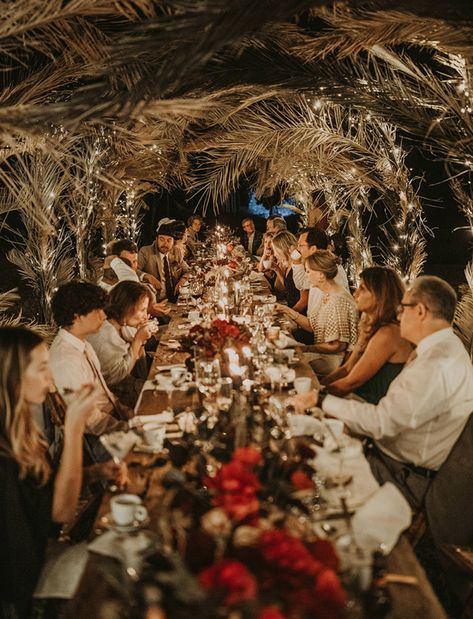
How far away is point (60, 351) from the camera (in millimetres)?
3732

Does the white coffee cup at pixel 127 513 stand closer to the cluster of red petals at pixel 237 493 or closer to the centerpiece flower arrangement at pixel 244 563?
the centerpiece flower arrangement at pixel 244 563

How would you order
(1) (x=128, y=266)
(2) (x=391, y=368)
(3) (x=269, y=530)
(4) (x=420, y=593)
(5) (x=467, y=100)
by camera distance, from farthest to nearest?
(1) (x=128, y=266), (2) (x=391, y=368), (5) (x=467, y=100), (4) (x=420, y=593), (3) (x=269, y=530)

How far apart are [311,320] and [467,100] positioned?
275cm

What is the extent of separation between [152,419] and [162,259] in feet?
20.5

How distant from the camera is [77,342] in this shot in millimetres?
3812

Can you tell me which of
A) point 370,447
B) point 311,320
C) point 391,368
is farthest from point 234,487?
point 311,320

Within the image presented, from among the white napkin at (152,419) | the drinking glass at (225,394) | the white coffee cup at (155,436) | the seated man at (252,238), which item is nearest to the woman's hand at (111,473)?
the white coffee cup at (155,436)

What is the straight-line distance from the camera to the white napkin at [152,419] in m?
3.31

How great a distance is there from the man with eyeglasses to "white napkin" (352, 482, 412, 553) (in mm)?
1150

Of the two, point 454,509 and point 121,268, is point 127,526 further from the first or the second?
point 121,268

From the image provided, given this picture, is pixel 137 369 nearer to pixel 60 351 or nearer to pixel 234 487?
pixel 60 351

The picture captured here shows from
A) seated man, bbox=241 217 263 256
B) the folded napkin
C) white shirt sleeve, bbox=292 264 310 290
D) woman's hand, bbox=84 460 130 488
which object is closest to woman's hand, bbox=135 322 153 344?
woman's hand, bbox=84 460 130 488

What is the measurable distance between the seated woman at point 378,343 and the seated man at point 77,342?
4.78ft

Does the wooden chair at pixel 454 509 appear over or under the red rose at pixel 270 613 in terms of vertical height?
→ under
